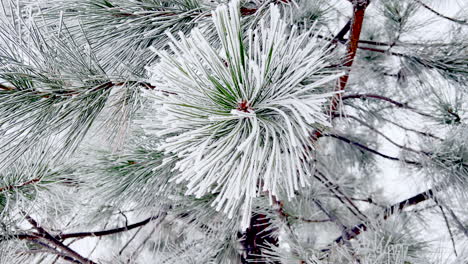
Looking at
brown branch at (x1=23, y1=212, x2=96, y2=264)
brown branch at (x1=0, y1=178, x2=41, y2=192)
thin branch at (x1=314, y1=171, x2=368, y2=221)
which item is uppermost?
thin branch at (x1=314, y1=171, x2=368, y2=221)

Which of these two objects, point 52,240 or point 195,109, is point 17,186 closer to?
point 52,240

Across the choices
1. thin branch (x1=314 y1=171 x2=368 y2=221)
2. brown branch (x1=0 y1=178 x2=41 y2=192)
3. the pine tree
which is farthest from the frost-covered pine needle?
thin branch (x1=314 y1=171 x2=368 y2=221)

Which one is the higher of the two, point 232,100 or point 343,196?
point 343,196

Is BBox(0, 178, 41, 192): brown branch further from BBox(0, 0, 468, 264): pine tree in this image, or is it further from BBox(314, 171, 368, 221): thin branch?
BBox(314, 171, 368, 221): thin branch

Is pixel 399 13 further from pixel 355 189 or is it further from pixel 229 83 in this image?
pixel 229 83

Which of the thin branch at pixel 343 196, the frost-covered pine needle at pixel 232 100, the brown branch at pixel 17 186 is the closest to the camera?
the frost-covered pine needle at pixel 232 100

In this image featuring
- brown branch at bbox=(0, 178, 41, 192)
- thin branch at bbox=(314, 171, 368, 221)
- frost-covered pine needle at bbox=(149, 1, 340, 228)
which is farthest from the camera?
thin branch at bbox=(314, 171, 368, 221)

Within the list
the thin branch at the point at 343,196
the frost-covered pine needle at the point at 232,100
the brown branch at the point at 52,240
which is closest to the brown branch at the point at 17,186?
the brown branch at the point at 52,240

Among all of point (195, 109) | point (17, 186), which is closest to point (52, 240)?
point (17, 186)

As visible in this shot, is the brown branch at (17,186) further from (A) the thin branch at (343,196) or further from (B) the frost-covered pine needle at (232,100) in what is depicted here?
(A) the thin branch at (343,196)

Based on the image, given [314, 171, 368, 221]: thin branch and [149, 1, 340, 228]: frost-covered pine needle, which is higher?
[314, 171, 368, 221]: thin branch

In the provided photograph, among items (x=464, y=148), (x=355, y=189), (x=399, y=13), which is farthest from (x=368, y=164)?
(x=464, y=148)

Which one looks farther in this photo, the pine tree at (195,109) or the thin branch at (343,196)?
the thin branch at (343,196)
